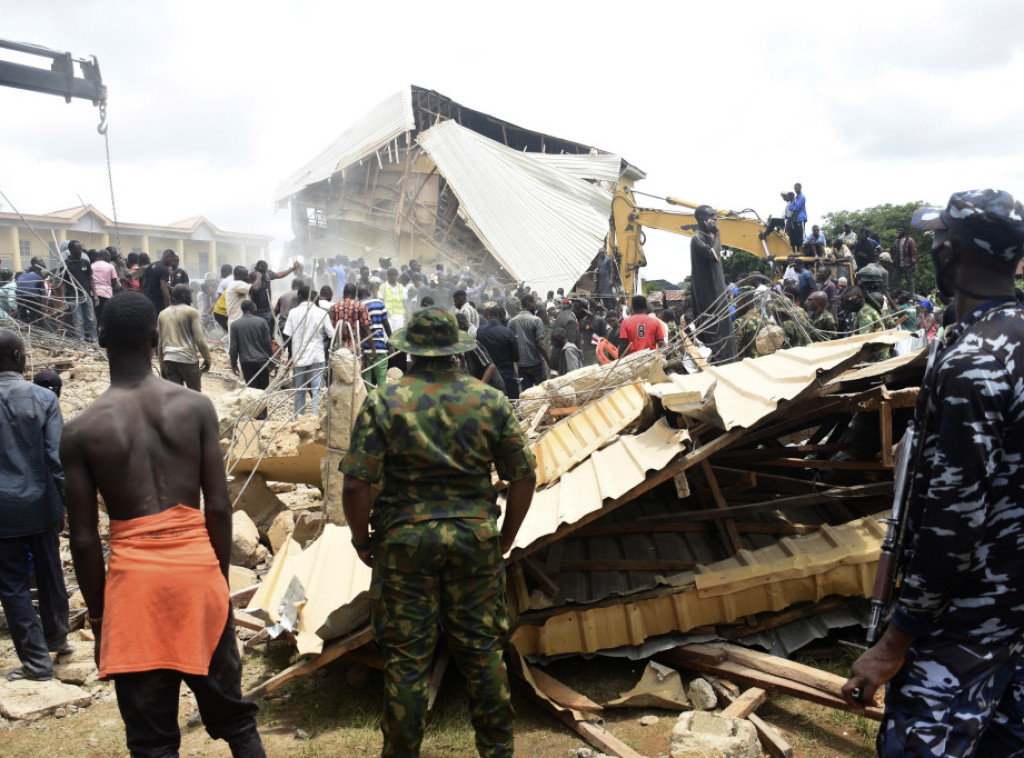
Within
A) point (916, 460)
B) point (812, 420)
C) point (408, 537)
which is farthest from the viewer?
point (812, 420)

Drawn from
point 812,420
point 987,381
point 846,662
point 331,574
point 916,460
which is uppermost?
point 987,381

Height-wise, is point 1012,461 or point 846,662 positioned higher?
point 1012,461

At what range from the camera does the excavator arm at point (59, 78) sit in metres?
11.0

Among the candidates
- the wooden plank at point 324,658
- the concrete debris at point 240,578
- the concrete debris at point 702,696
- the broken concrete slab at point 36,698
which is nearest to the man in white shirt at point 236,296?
the concrete debris at point 240,578

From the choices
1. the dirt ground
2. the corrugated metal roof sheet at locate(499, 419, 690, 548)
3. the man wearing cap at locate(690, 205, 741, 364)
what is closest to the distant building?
the man wearing cap at locate(690, 205, 741, 364)

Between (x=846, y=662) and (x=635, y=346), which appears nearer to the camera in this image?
(x=846, y=662)

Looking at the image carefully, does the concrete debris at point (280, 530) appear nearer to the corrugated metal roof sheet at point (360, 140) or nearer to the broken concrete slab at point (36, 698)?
the broken concrete slab at point (36, 698)

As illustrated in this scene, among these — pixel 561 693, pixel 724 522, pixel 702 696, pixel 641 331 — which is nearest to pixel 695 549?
pixel 724 522

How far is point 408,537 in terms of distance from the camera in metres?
2.86

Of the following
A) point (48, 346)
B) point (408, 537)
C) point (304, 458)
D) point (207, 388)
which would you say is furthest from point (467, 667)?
point (48, 346)

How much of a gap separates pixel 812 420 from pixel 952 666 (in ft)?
10.7

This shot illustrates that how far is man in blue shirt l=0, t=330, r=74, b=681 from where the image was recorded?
4.15m

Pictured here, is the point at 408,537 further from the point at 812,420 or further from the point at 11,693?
the point at 812,420

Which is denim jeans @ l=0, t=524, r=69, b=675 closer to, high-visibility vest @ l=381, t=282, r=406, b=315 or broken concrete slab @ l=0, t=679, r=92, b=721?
broken concrete slab @ l=0, t=679, r=92, b=721
